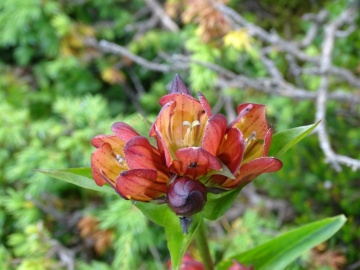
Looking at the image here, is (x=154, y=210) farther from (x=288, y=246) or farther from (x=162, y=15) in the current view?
(x=162, y=15)

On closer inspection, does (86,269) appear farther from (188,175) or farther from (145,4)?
(145,4)

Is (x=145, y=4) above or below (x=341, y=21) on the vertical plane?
below

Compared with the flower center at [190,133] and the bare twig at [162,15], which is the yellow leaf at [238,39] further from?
the flower center at [190,133]

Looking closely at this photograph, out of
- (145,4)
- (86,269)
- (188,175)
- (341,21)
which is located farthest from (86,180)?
(145,4)

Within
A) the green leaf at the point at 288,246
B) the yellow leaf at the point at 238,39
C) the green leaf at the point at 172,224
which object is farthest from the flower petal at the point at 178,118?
the yellow leaf at the point at 238,39

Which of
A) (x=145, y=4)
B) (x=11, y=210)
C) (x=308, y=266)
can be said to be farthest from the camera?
(x=145, y=4)

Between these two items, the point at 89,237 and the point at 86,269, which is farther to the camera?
the point at 89,237

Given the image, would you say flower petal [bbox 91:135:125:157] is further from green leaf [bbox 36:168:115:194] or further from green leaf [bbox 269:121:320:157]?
green leaf [bbox 269:121:320:157]
